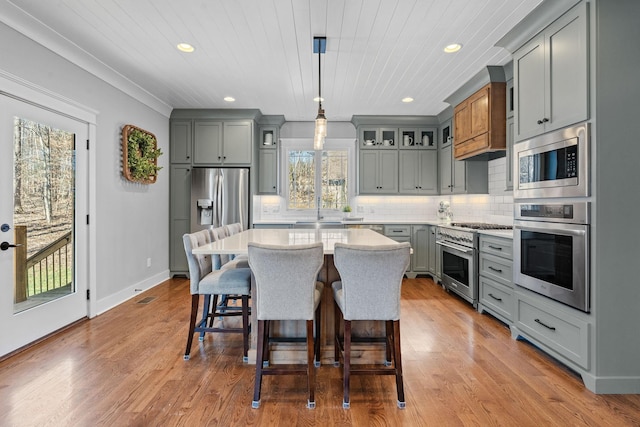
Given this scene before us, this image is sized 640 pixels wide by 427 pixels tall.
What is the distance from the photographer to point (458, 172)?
4883 mm

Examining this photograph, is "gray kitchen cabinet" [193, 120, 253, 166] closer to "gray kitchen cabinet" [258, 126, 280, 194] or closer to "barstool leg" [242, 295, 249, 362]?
"gray kitchen cabinet" [258, 126, 280, 194]

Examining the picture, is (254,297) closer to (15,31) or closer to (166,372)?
(166,372)

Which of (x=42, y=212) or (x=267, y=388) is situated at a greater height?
(x=42, y=212)

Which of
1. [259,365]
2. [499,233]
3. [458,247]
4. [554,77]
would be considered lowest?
[259,365]

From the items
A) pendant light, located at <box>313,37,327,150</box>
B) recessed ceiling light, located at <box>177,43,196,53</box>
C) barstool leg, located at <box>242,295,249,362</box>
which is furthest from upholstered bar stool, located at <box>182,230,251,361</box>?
recessed ceiling light, located at <box>177,43,196,53</box>

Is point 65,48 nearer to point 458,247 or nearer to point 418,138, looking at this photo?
point 458,247

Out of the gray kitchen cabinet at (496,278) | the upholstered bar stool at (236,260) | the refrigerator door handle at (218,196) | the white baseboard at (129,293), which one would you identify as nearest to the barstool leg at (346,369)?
the upholstered bar stool at (236,260)

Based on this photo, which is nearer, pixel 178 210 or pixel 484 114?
pixel 484 114

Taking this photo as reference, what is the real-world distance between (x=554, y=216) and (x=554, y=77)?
1.00m

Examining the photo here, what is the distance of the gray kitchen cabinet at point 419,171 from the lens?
565 centimetres

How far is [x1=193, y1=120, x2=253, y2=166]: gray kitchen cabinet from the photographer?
5312 millimetres

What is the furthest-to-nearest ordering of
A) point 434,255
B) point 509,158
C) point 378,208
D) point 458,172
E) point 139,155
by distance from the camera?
1. point 378,208
2. point 434,255
3. point 458,172
4. point 139,155
5. point 509,158

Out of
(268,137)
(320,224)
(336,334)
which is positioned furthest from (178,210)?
(336,334)

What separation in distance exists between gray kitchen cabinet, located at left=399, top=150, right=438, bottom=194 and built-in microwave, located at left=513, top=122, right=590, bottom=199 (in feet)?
9.04
